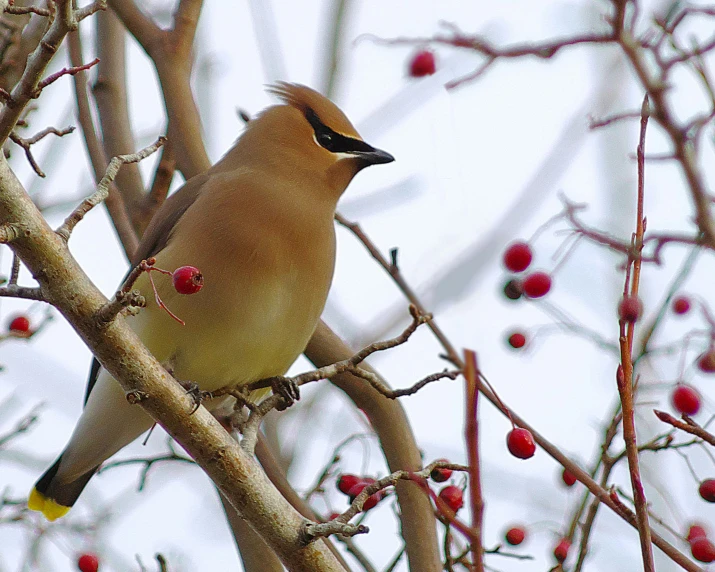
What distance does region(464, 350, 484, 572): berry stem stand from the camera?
3.66ft

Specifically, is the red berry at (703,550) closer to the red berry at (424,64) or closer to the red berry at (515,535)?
the red berry at (515,535)

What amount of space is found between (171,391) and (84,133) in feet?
6.27

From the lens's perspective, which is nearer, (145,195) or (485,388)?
(485,388)

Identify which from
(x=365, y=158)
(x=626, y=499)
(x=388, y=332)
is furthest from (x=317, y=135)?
(x=626, y=499)

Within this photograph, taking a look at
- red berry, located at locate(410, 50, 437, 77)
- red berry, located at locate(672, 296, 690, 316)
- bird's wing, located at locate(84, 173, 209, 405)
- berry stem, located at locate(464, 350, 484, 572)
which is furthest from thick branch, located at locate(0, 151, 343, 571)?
red berry, located at locate(410, 50, 437, 77)

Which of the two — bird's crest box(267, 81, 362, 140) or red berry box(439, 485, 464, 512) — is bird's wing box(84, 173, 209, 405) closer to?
bird's crest box(267, 81, 362, 140)

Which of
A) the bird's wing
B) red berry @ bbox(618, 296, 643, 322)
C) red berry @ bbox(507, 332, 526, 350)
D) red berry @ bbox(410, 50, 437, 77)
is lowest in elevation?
red berry @ bbox(618, 296, 643, 322)

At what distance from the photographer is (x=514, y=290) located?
3225 millimetres

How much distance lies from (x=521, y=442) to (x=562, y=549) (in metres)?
0.66

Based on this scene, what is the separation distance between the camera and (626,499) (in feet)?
9.74

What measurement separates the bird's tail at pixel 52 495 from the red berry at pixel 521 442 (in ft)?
7.17

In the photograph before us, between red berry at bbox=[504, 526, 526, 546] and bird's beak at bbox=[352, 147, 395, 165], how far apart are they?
1618mm

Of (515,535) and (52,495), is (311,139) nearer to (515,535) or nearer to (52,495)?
(52,495)

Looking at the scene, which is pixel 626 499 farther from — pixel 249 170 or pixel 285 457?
pixel 285 457
